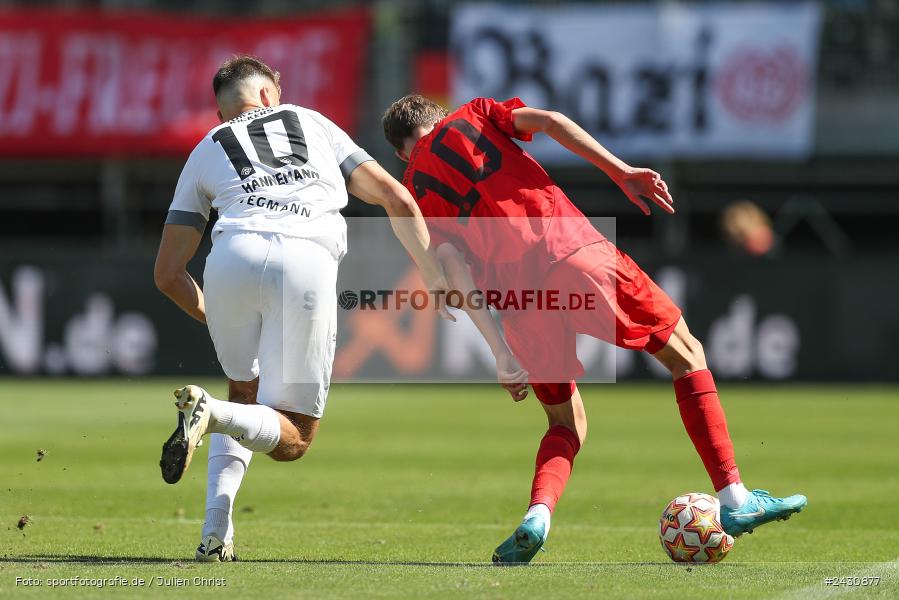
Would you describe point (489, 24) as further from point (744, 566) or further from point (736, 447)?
point (744, 566)

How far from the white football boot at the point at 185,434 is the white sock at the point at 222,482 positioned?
81 centimetres

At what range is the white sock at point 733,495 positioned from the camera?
599 cm

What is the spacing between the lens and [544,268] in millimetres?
6160

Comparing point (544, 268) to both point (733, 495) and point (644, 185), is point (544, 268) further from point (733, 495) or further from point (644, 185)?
point (733, 495)

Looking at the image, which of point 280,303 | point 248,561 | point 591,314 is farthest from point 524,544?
point 280,303

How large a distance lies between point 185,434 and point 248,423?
0.40 metres

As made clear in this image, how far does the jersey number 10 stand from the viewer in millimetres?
5832

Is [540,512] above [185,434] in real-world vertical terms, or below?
below

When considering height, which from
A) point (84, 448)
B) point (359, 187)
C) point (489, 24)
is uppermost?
point (489, 24)

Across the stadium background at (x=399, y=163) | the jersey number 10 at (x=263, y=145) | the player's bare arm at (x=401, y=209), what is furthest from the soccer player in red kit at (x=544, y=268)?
the stadium background at (x=399, y=163)

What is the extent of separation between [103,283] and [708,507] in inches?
560

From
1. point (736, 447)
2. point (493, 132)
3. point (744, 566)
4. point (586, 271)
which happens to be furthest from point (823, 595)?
point (736, 447)

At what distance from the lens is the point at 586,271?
19.9ft

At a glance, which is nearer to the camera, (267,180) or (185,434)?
(185,434)
